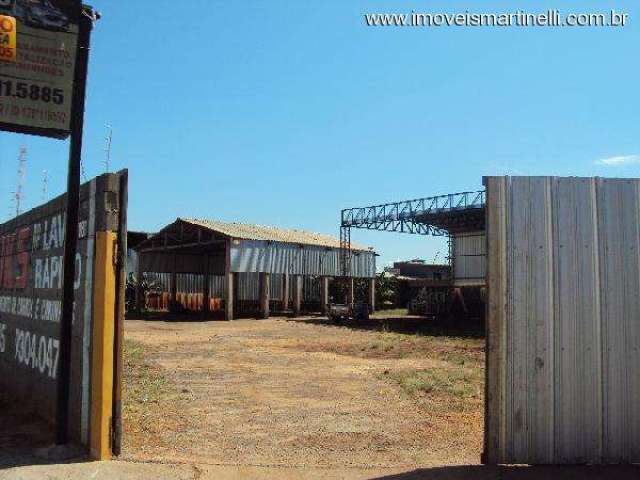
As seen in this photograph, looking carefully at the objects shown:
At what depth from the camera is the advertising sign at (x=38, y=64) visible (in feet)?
20.9

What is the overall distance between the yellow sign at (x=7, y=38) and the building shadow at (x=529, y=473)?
5.63 meters

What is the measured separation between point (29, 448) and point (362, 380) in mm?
6833

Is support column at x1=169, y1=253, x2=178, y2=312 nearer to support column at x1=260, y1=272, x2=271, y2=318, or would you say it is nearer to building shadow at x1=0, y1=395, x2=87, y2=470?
support column at x1=260, y1=272, x2=271, y2=318

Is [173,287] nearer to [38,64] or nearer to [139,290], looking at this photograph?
[139,290]

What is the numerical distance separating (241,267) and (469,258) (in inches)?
536

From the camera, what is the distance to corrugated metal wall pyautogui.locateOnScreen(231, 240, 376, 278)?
3453cm

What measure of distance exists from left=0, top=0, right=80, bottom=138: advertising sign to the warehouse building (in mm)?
26885

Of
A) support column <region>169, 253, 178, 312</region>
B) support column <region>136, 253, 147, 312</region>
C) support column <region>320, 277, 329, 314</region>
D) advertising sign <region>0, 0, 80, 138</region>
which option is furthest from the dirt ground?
support column <region>169, 253, 178, 312</region>

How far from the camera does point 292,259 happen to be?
37.8m

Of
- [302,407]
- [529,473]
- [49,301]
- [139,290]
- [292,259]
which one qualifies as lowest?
[302,407]

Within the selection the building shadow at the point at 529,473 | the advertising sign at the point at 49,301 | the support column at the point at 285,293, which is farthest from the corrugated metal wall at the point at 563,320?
the support column at the point at 285,293

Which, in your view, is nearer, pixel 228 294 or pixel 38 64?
pixel 38 64

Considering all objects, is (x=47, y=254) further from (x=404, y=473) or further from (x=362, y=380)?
(x=362, y=380)

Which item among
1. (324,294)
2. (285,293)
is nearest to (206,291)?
(285,293)
